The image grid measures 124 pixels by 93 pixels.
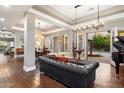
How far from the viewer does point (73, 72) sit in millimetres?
3086

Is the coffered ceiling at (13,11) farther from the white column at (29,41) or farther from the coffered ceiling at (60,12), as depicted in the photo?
the white column at (29,41)

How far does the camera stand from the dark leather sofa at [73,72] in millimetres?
2945

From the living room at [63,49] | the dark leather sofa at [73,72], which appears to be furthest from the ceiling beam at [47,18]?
the dark leather sofa at [73,72]

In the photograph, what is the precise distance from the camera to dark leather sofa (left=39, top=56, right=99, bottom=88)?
116 inches

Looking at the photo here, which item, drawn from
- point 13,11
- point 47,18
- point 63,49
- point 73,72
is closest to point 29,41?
point 13,11

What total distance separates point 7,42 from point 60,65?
17.6 meters

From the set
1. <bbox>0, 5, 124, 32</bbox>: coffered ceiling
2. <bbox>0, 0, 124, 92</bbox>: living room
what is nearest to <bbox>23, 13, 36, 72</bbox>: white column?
<bbox>0, 0, 124, 92</bbox>: living room

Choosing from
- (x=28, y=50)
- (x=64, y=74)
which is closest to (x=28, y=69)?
(x=28, y=50)

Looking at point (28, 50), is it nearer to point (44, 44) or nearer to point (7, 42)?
point (44, 44)

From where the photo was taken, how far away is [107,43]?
1536 centimetres

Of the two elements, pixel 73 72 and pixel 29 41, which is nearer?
pixel 73 72

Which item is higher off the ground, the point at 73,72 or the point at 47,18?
the point at 47,18

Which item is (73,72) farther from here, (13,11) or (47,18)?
(47,18)

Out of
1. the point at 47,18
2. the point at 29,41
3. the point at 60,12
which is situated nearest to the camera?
the point at 29,41
